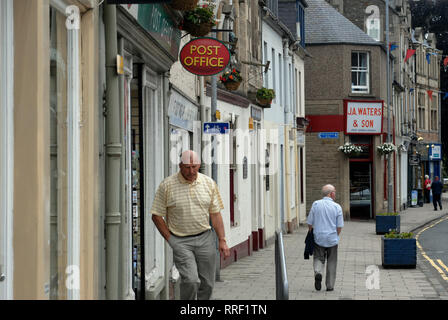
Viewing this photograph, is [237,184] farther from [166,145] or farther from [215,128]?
[166,145]

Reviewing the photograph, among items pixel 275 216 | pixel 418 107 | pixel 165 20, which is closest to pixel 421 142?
pixel 418 107

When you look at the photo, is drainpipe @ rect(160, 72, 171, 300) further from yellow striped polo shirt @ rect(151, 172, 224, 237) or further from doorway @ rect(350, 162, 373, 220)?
doorway @ rect(350, 162, 373, 220)

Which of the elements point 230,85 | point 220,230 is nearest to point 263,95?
point 230,85

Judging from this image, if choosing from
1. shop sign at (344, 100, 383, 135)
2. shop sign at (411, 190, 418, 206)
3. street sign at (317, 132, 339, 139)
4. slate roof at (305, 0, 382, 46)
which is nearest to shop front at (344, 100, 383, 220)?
shop sign at (344, 100, 383, 135)

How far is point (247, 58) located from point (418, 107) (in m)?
37.6

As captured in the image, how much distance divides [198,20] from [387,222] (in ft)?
57.2

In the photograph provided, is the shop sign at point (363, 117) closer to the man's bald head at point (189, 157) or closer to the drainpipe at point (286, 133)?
the drainpipe at point (286, 133)

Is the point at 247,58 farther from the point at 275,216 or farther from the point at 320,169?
the point at 320,169

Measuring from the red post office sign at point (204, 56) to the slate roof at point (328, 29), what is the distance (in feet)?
83.4

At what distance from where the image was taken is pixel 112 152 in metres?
8.01

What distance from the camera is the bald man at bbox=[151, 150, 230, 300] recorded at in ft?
30.3

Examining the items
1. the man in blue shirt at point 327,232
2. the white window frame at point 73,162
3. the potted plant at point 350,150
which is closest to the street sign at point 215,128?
the man in blue shirt at point 327,232

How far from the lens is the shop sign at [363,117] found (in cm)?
3938
